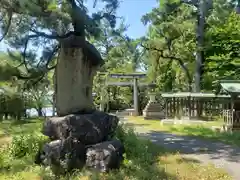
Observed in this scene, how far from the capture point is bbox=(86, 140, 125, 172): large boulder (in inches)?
228

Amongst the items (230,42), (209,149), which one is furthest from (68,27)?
(230,42)

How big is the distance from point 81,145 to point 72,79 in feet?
5.47

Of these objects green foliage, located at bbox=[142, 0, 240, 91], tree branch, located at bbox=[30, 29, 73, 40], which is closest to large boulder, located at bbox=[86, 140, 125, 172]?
tree branch, located at bbox=[30, 29, 73, 40]

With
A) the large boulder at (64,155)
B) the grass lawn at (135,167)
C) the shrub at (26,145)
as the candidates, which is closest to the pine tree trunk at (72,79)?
the shrub at (26,145)

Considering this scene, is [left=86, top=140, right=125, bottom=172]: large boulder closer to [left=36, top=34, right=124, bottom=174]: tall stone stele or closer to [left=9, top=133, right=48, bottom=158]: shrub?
[left=36, top=34, right=124, bottom=174]: tall stone stele

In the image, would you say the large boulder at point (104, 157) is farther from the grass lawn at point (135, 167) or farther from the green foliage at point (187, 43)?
the green foliage at point (187, 43)

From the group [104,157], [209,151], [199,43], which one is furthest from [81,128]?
[199,43]

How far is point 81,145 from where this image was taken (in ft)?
20.6

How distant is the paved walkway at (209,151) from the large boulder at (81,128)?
2314mm

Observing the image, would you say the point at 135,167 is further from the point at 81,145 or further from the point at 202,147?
the point at 202,147

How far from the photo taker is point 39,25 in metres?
8.19

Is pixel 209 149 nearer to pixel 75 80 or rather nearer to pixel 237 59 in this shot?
pixel 75 80

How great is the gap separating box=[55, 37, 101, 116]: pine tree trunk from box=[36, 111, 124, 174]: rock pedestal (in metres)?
0.37

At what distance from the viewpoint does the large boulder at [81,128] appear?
21.3 ft
